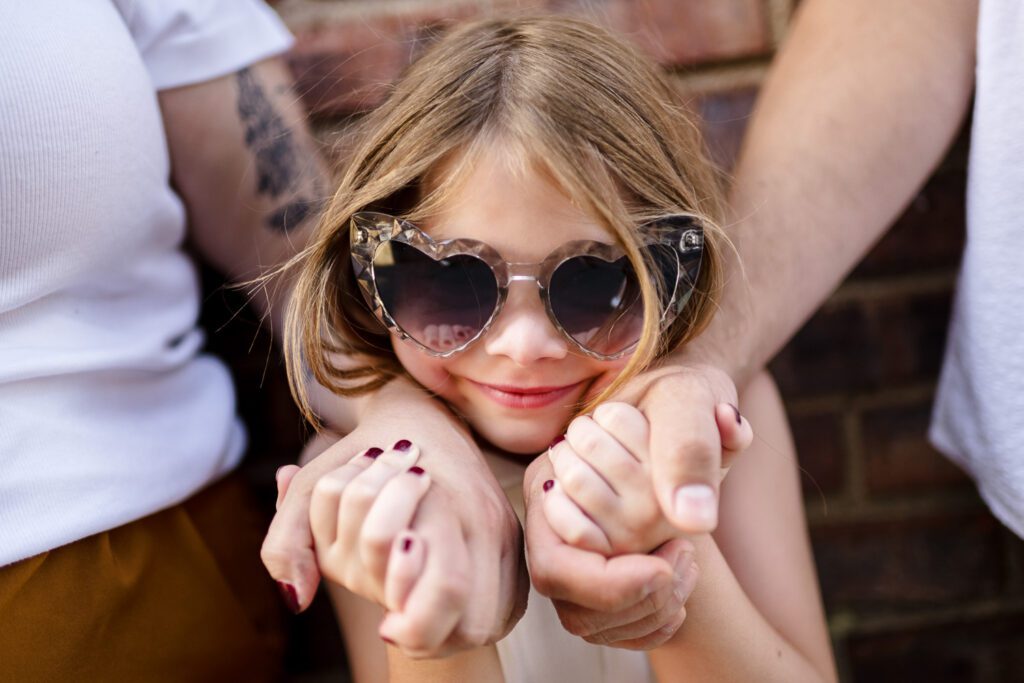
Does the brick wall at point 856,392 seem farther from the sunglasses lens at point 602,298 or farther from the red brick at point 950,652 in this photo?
the sunglasses lens at point 602,298

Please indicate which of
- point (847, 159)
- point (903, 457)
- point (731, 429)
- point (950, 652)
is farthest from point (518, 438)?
point (950, 652)

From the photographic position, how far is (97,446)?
2.77 ft

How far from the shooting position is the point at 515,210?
74 centimetres

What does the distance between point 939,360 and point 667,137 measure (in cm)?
69

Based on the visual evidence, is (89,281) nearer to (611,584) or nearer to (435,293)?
(435,293)

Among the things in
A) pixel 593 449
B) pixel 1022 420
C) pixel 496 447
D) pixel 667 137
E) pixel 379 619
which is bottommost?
pixel 379 619

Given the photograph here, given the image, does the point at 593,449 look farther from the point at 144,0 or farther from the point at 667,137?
the point at 144,0

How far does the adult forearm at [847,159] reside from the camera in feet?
2.98

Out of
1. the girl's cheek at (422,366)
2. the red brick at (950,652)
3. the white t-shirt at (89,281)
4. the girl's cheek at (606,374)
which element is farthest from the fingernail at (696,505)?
the red brick at (950,652)

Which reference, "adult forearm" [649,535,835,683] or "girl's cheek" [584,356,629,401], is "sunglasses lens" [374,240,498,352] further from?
"adult forearm" [649,535,835,683]

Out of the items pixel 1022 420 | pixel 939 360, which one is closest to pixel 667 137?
pixel 1022 420

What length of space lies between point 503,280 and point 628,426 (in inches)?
8.0

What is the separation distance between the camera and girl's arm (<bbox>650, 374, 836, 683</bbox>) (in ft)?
2.45

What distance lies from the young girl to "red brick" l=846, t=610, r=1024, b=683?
51cm
